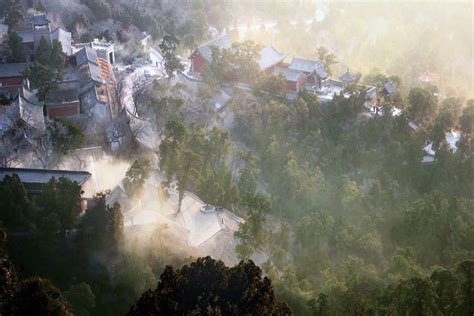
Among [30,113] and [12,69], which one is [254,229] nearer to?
[30,113]

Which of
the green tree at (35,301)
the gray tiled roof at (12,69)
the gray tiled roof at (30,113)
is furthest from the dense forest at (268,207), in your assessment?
the gray tiled roof at (12,69)

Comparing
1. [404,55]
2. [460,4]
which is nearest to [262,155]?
[404,55]

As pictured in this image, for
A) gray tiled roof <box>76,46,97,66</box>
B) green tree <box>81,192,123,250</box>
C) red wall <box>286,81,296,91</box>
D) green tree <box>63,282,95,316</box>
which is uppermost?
green tree <box>63,282,95,316</box>

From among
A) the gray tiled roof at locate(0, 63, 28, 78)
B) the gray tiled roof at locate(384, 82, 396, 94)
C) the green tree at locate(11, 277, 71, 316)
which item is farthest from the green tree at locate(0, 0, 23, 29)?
the green tree at locate(11, 277, 71, 316)

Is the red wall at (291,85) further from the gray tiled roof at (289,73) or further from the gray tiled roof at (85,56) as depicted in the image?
the gray tiled roof at (85,56)

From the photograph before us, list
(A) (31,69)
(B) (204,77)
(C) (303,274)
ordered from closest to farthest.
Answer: (C) (303,274), (A) (31,69), (B) (204,77)

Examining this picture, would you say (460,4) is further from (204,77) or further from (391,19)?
(204,77)

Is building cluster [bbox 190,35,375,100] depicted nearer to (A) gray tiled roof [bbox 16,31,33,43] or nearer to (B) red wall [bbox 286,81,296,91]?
(B) red wall [bbox 286,81,296,91]
